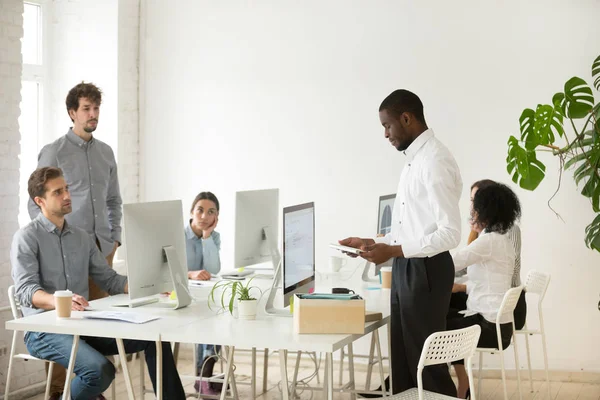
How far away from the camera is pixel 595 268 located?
207 inches

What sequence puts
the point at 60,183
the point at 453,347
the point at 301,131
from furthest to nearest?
the point at 301,131, the point at 60,183, the point at 453,347

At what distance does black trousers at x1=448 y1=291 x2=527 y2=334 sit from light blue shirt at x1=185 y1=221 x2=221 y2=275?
1.47 m

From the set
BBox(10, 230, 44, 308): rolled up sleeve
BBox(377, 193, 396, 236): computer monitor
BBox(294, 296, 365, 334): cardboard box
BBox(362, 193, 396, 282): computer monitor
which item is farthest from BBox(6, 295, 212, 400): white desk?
BBox(377, 193, 396, 236): computer monitor

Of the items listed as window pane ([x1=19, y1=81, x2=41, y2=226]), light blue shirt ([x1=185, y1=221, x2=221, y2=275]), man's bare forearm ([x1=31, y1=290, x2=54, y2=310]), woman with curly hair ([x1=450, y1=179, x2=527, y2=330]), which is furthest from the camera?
window pane ([x1=19, y1=81, x2=41, y2=226])

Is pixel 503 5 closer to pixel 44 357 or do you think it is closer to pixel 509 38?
pixel 509 38

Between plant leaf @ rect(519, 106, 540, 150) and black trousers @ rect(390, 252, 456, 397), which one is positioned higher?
plant leaf @ rect(519, 106, 540, 150)

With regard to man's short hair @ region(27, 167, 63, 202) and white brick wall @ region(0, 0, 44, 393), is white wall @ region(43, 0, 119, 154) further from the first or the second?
man's short hair @ region(27, 167, 63, 202)

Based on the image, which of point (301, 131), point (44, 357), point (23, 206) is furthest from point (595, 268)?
point (23, 206)

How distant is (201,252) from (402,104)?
197 centimetres

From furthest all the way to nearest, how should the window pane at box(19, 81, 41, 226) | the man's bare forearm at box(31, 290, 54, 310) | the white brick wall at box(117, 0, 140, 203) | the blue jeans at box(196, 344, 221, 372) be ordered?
1. the white brick wall at box(117, 0, 140, 203)
2. the window pane at box(19, 81, 41, 226)
3. the blue jeans at box(196, 344, 221, 372)
4. the man's bare forearm at box(31, 290, 54, 310)

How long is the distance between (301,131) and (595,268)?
2235 mm

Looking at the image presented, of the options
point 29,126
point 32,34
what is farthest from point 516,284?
point 32,34

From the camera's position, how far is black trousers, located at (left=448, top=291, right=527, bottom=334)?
4.58 metres

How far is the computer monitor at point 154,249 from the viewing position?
11.5 ft
